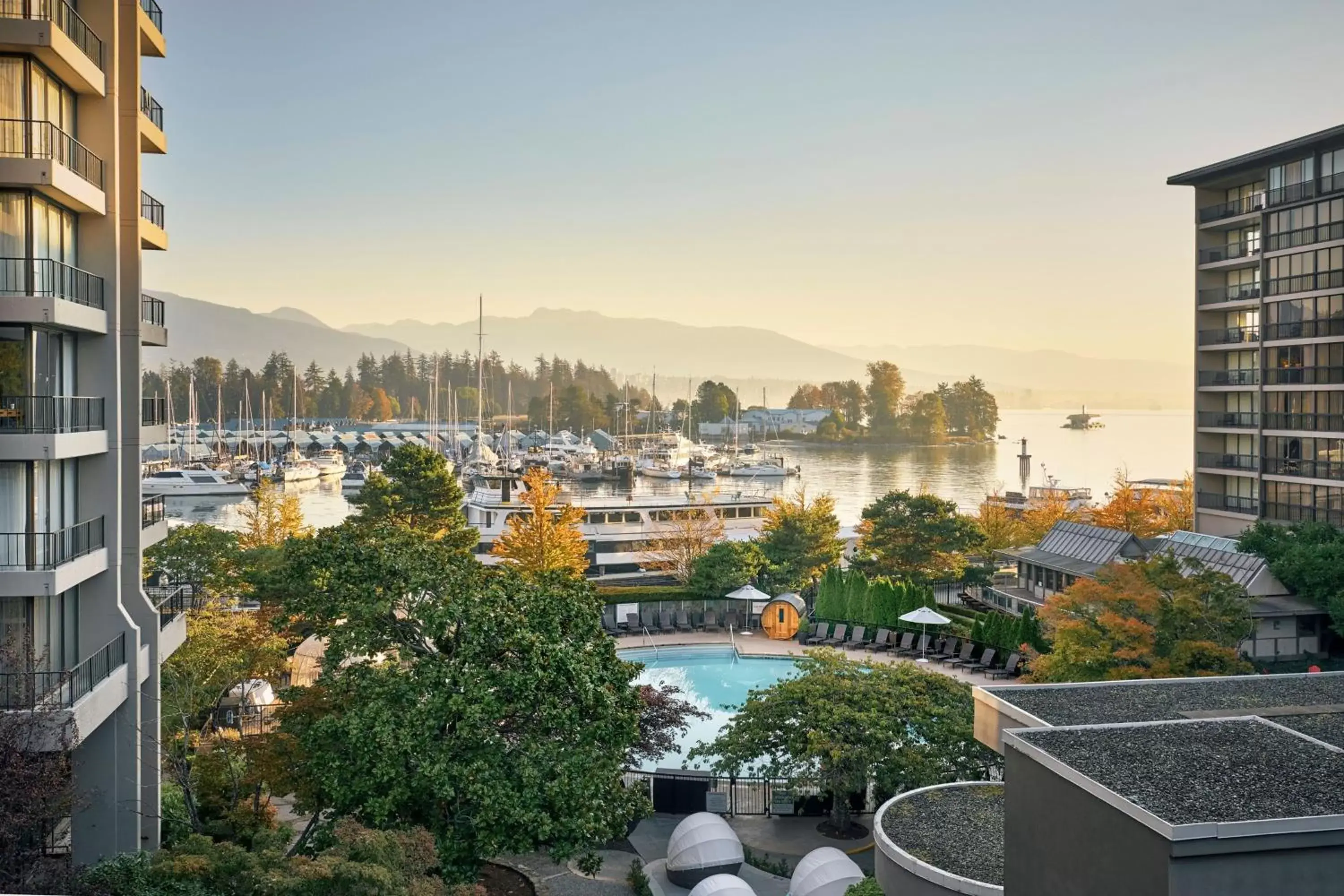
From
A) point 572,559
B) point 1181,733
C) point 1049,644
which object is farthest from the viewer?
point 572,559

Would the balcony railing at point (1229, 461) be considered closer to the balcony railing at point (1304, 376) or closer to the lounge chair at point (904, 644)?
the balcony railing at point (1304, 376)

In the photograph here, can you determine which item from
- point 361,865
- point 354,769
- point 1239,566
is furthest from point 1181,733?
point 1239,566

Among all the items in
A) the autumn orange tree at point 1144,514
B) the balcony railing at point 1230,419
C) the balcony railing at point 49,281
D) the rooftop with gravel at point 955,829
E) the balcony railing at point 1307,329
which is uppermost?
the balcony railing at point 1307,329

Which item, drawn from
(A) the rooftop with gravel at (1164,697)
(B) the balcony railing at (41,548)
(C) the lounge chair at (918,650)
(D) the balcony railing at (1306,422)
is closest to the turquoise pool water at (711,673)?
(C) the lounge chair at (918,650)

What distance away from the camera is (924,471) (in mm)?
158125

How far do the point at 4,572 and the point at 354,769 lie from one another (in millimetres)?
5274

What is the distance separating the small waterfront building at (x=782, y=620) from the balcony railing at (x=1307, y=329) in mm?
19613

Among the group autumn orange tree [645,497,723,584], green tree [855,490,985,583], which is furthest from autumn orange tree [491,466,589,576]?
green tree [855,490,985,583]

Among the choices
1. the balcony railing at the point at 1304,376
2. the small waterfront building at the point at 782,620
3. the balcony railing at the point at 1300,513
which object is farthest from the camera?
the small waterfront building at the point at 782,620

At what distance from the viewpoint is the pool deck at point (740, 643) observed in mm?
34938

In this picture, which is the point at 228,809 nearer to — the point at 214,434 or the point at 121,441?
the point at 121,441

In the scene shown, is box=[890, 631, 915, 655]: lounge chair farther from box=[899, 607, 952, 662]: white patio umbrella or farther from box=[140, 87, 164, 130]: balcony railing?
box=[140, 87, 164, 130]: balcony railing

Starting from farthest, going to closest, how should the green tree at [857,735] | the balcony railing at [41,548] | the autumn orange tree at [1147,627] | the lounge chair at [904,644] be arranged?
the lounge chair at [904,644], the autumn orange tree at [1147,627], the green tree at [857,735], the balcony railing at [41,548]

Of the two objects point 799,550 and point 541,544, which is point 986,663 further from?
point 541,544
